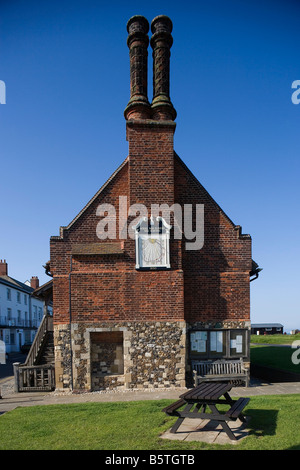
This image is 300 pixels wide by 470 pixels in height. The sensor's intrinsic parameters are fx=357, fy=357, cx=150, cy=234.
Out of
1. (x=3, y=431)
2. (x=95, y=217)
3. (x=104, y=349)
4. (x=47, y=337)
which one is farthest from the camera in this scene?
(x=47, y=337)

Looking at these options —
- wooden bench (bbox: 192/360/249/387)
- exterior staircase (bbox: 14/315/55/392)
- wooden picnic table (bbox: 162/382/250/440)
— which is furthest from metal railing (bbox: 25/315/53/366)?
wooden picnic table (bbox: 162/382/250/440)

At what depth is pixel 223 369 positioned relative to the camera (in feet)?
41.8

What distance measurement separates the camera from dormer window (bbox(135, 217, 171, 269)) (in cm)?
1263

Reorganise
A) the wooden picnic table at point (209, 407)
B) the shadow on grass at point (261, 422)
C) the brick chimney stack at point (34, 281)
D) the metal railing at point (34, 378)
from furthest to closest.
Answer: the brick chimney stack at point (34, 281) → the metal railing at point (34, 378) → the shadow on grass at point (261, 422) → the wooden picnic table at point (209, 407)

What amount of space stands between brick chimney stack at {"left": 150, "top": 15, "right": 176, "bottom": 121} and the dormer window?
399 centimetres

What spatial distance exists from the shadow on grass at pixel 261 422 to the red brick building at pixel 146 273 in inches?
157

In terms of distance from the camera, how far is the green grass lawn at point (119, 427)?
6512 mm

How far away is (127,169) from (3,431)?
9.28m

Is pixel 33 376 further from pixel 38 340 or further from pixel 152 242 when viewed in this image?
pixel 152 242

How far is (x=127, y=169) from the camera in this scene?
1367 cm

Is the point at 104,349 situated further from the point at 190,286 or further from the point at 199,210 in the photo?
the point at 199,210

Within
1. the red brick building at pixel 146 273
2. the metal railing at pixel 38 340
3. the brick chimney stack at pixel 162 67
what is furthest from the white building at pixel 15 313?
the brick chimney stack at pixel 162 67

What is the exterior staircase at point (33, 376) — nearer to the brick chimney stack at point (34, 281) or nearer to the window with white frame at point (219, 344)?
the window with white frame at point (219, 344)
